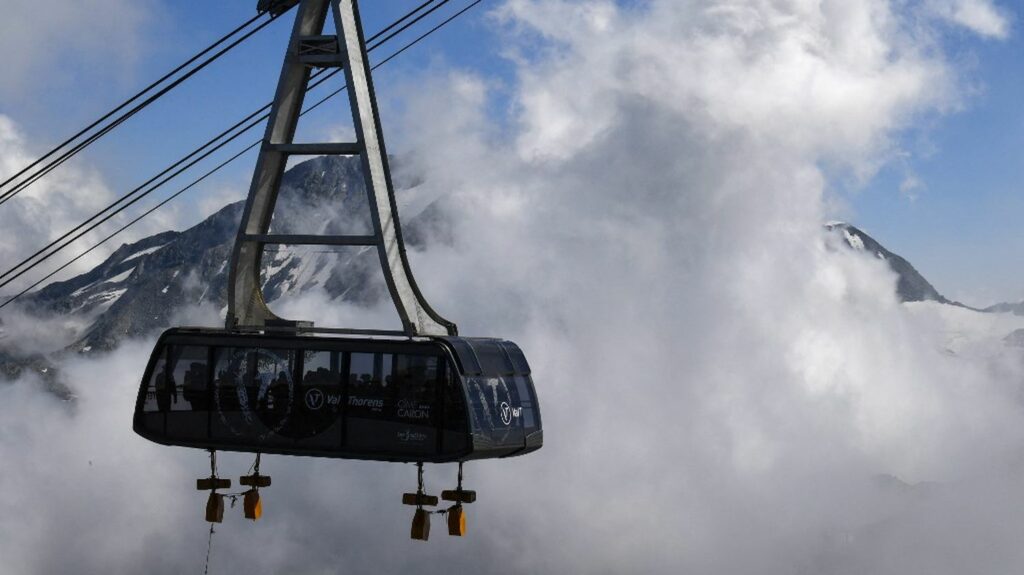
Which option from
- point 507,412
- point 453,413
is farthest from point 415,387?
point 507,412

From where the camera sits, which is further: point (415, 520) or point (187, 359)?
point (187, 359)

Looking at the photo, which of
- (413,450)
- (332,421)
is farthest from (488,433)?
(332,421)

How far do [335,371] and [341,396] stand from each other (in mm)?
749

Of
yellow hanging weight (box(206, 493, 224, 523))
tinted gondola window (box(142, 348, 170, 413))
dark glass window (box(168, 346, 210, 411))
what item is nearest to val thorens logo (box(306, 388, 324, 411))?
dark glass window (box(168, 346, 210, 411))

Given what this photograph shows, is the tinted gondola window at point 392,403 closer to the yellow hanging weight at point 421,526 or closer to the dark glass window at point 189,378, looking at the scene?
the yellow hanging weight at point 421,526

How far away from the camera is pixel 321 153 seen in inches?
1622

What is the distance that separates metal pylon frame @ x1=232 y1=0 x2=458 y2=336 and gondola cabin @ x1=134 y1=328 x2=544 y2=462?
1550mm

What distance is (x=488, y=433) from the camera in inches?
1501

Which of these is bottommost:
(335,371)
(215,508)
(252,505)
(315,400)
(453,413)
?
(215,508)

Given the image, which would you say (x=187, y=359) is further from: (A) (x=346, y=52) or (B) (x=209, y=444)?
(A) (x=346, y=52)

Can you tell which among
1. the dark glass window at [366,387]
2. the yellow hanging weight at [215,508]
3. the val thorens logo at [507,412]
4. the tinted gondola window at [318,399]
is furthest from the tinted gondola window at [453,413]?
the yellow hanging weight at [215,508]

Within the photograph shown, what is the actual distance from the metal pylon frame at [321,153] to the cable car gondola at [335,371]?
47 mm

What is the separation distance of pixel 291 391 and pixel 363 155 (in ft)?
24.3

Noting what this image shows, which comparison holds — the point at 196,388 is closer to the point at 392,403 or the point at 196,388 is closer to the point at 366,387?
the point at 366,387
